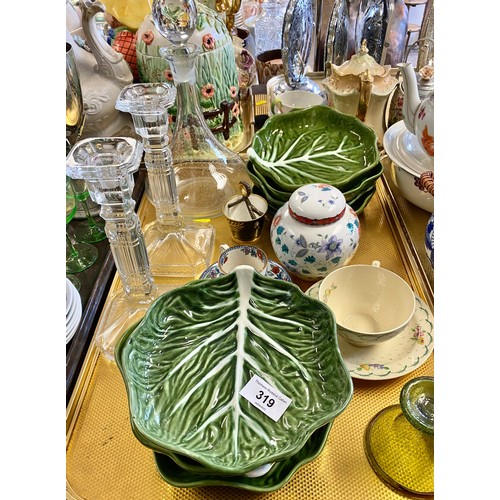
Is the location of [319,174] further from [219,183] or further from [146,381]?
[146,381]

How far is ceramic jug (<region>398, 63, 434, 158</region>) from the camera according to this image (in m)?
0.75

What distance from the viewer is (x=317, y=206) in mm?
693

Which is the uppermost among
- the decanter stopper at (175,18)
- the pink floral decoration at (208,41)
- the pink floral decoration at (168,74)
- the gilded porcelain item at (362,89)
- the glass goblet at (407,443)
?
the decanter stopper at (175,18)

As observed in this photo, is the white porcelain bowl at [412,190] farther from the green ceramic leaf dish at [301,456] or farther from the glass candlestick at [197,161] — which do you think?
the green ceramic leaf dish at [301,456]

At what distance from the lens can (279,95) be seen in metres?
1.08

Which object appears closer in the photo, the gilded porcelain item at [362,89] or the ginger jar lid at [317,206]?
the ginger jar lid at [317,206]

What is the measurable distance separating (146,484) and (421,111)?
0.68m

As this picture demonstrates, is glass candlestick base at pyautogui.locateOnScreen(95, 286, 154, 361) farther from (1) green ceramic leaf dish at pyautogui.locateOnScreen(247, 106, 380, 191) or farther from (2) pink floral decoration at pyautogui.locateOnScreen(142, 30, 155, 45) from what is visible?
(2) pink floral decoration at pyautogui.locateOnScreen(142, 30, 155, 45)

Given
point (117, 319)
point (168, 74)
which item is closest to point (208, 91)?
point (168, 74)

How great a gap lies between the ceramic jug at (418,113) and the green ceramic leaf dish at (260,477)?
49 centimetres

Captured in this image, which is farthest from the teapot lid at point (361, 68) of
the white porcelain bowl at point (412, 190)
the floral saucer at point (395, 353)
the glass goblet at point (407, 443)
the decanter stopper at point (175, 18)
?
the glass goblet at point (407, 443)

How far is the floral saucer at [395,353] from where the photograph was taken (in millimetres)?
621

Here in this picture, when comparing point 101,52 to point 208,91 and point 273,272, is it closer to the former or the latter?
point 208,91

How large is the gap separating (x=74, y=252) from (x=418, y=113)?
2.16 ft
